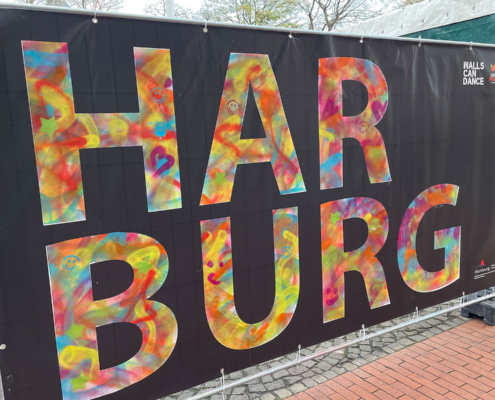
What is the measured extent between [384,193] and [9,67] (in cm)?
284

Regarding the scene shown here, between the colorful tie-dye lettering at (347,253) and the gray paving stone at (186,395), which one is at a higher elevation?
the colorful tie-dye lettering at (347,253)

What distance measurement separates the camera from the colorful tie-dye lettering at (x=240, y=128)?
2.76 m

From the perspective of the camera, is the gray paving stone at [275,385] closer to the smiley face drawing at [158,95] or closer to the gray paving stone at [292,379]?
the gray paving stone at [292,379]

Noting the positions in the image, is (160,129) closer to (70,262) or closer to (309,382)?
(70,262)

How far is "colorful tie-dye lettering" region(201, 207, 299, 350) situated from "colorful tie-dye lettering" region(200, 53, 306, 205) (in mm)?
265

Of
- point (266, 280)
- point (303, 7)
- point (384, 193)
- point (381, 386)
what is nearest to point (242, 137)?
point (266, 280)

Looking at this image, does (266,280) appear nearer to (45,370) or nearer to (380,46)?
(45,370)

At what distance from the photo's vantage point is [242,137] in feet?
9.35

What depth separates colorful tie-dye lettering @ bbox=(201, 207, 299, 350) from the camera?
284 cm

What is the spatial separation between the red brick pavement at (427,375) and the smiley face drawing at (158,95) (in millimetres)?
2597

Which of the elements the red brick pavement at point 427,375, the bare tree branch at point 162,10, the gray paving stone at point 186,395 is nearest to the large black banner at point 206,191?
the red brick pavement at point 427,375

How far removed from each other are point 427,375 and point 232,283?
2069 millimetres

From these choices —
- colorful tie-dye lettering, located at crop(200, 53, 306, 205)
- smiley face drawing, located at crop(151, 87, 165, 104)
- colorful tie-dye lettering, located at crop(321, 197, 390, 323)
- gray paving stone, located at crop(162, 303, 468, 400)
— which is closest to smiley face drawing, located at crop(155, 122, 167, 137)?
smiley face drawing, located at crop(151, 87, 165, 104)

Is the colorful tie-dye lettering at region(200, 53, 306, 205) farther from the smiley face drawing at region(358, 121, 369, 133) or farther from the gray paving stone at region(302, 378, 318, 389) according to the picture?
the gray paving stone at region(302, 378, 318, 389)
